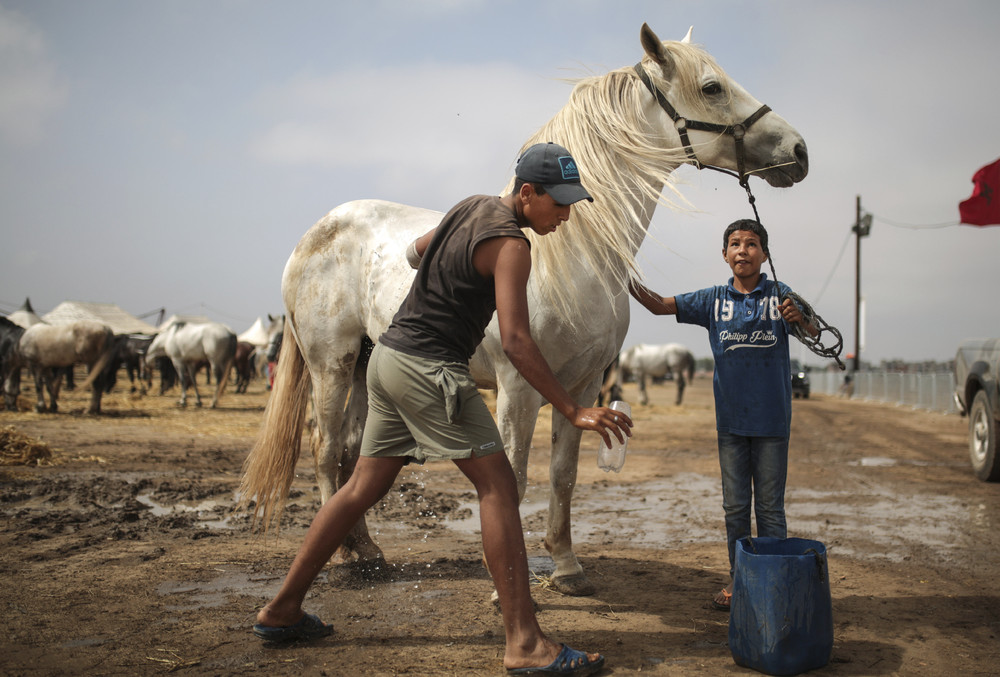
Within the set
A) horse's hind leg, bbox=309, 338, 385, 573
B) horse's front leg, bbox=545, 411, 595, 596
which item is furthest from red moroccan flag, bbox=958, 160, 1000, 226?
horse's hind leg, bbox=309, 338, 385, 573

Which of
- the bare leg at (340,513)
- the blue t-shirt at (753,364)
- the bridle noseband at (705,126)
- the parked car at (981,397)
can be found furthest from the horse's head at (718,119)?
the parked car at (981,397)

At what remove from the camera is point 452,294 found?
7.63 feet

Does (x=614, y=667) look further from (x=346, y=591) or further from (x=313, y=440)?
(x=313, y=440)

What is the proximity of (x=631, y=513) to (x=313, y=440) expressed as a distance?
2729 millimetres

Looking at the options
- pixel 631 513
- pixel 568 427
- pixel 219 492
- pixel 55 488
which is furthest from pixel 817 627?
pixel 55 488

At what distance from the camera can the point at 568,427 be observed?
3.37 meters

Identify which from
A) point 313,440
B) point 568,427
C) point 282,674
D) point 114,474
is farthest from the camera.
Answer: point 114,474

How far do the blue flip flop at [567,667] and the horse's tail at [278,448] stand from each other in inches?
86.0

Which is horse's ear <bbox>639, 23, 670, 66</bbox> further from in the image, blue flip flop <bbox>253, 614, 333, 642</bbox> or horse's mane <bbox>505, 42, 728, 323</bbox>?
blue flip flop <bbox>253, 614, 333, 642</bbox>

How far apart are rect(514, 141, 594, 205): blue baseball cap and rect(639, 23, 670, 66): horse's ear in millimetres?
1206

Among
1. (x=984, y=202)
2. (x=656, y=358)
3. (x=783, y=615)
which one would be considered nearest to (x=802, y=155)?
(x=783, y=615)

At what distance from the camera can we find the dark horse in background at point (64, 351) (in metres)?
13.6

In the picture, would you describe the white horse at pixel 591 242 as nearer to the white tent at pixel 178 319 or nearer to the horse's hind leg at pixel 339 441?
the horse's hind leg at pixel 339 441

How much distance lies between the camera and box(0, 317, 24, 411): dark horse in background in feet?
44.8
